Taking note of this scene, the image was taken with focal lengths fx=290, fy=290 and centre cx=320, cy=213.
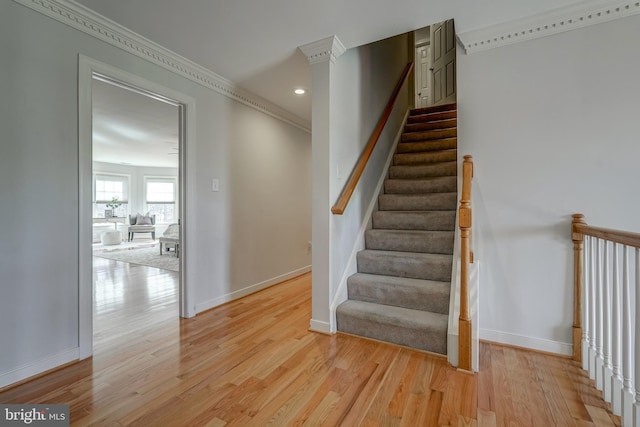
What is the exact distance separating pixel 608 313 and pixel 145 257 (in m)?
6.54

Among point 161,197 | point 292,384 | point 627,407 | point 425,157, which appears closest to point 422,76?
point 425,157

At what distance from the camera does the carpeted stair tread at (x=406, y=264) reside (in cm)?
241

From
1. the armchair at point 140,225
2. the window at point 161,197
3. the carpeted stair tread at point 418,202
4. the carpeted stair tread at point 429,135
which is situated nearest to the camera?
the carpeted stair tread at point 418,202

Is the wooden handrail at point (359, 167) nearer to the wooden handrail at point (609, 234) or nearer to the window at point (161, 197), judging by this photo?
the wooden handrail at point (609, 234)

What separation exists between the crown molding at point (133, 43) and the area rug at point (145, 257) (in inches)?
118

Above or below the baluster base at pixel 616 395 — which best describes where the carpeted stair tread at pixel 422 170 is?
above

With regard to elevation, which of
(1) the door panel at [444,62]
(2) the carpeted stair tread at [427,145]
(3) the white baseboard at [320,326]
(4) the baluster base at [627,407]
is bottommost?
(3) the white baseboard at [320,326]

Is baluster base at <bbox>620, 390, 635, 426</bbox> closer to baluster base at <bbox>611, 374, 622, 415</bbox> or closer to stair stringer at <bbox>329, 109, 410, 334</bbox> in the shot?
baluster base at <bbox>611, 374, 622, 415</bbox>

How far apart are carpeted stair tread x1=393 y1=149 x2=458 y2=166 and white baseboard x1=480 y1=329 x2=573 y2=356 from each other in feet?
6.47

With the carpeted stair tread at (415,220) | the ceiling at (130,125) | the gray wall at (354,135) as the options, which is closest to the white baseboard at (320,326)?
the gray wall at (354,135)

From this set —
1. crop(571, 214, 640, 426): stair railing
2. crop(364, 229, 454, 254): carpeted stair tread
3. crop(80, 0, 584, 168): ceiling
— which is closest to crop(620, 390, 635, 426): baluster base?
crop(571, 214, 640, 426): stair railing

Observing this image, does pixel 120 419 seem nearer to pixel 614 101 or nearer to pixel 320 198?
pixel 320 198

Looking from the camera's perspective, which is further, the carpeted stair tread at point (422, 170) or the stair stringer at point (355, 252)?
the carpeted stair tread at point (422, 170)

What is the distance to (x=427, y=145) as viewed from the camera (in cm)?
374
